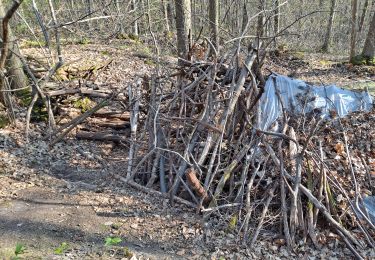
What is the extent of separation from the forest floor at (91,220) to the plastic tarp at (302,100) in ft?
6.02

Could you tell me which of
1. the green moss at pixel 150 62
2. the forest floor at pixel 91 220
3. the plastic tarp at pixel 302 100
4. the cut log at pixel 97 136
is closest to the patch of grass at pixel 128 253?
the forest floor at pixel 91 220

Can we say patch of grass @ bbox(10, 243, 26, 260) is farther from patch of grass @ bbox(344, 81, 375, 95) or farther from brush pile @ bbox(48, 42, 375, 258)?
patch of grass @ bbox(344, 81, 375, 95)

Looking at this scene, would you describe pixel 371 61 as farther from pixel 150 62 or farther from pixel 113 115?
pixel 113 115

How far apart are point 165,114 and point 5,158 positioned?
254 centimetres

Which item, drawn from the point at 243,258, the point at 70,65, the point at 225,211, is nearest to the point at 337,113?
the point at 225,211

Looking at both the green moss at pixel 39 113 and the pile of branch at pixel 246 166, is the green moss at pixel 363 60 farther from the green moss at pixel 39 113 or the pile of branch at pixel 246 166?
the green moss at pixel 39 113

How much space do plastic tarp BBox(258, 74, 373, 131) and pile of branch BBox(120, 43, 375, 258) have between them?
0.61 feet

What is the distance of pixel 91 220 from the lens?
396 cm

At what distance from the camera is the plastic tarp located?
17.4ft

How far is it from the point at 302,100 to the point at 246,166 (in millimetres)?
1816

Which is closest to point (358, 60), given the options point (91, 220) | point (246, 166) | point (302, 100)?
point (302, 100)

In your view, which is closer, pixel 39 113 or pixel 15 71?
pixel 15 71

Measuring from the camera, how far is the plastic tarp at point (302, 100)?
5293 millimetres

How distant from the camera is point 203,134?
505cm
